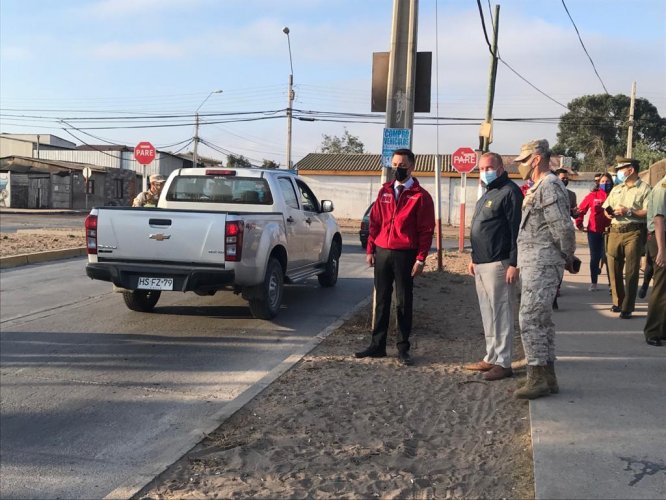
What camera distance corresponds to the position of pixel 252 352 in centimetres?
643

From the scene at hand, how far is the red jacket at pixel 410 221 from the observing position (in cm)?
549

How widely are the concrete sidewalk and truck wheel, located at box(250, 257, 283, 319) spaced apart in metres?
3.38

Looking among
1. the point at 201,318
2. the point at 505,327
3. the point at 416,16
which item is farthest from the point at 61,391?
the point at 416,16

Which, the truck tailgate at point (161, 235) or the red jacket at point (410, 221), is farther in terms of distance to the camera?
the truck tailgate at point (161, 235)

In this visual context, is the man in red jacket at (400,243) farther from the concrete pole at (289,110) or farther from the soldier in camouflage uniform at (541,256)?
the concrete pole at (289,110)

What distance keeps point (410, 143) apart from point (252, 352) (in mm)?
2904

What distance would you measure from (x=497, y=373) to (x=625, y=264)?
3306mm

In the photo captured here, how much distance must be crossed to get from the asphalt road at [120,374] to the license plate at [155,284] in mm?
528

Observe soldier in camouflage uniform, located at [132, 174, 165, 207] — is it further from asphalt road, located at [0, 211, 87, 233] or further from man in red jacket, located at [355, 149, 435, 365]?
asphalt road, located at [0, 211, 87, 233]

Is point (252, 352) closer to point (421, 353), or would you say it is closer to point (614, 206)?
point (421, 353)

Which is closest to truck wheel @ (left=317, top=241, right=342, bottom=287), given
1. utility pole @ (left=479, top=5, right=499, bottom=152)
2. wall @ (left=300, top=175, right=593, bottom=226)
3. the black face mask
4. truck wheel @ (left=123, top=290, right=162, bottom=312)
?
truck wheel @ (left=123, top=290, right=162, bottom=312)

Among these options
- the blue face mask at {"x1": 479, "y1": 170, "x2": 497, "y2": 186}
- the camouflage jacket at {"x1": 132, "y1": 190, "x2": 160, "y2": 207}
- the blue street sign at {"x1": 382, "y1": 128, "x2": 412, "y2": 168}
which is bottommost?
the camouflage jacket at {"x1": 132, "y1": 190, "x2": 160, "y2": 207}

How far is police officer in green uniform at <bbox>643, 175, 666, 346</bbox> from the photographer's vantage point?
592 cm

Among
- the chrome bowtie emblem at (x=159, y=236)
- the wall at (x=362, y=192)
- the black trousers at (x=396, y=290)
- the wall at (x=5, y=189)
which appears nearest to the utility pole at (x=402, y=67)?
the black trousers at (x=396, y=290)
